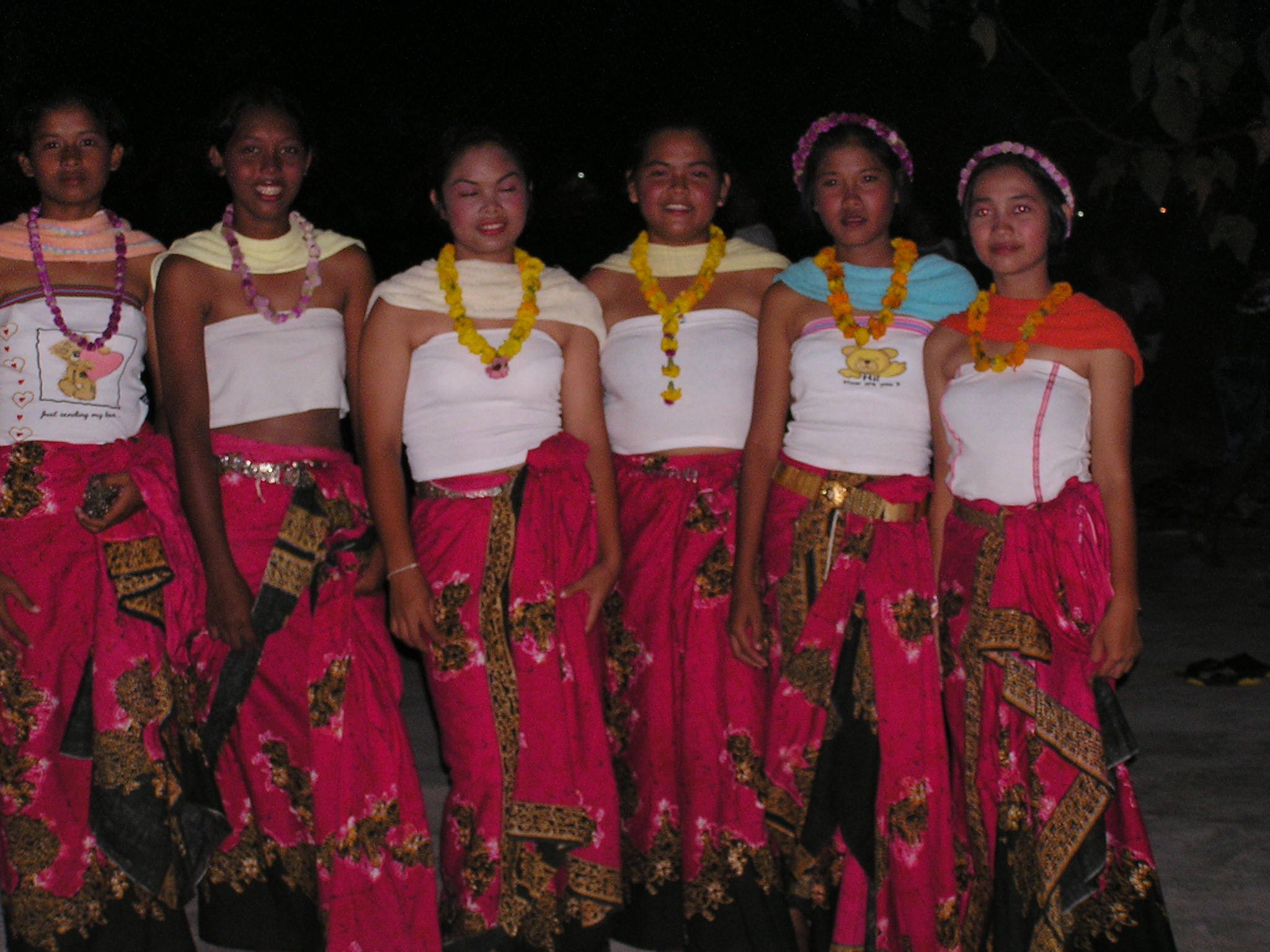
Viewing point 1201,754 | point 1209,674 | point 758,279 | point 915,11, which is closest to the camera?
point 915,11

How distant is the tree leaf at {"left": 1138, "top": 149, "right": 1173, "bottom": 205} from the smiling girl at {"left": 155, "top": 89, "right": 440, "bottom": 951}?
6.26 feet

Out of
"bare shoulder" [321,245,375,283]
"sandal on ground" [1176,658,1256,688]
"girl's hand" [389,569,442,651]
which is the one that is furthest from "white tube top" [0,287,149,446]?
"sandal on ground" [1176,658,1256,688]

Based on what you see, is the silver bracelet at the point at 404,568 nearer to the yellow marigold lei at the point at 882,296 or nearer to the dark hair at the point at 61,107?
the yellow marigold lei at the point at 882,296

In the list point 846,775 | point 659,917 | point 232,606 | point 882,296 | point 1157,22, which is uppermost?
point 1157,22

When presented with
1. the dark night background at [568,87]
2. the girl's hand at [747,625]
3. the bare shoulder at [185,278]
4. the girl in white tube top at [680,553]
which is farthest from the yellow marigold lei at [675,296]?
the dark night background at [568,87]

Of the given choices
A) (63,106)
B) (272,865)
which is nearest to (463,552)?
(272,865)

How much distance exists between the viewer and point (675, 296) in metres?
3.62

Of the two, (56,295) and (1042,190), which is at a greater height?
(1042,190)

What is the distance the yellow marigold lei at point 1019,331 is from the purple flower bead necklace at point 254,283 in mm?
1628

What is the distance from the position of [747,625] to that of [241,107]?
1793 millimetres

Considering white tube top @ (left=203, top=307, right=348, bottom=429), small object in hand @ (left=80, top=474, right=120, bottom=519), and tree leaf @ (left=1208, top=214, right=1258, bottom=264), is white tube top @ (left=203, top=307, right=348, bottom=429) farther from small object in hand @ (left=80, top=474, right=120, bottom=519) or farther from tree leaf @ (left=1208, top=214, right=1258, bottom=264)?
tree leaf @ (left=1208, top=214, right=1258, bottom=264)

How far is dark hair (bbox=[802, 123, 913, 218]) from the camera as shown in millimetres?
3389

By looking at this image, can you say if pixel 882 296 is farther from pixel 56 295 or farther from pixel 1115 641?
pixel 56 295

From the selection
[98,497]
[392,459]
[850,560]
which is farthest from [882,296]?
[98,497]
